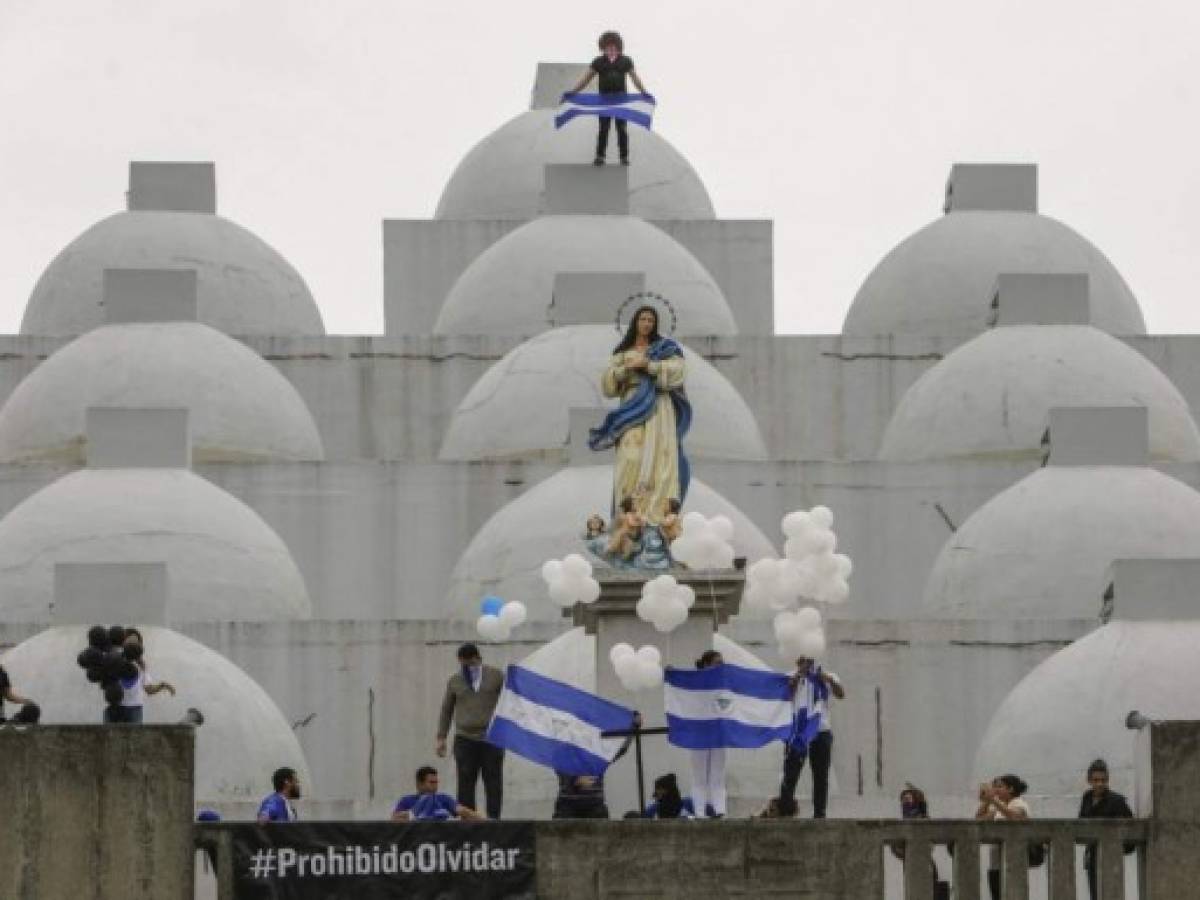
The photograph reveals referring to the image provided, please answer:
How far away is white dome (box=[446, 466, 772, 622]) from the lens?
163 feet

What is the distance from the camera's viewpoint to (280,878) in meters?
34.8

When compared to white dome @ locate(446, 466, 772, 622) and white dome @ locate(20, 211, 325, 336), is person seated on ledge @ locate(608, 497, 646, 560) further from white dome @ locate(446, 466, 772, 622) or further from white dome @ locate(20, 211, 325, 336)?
white dome @ locate(20, 211, 325, 336)

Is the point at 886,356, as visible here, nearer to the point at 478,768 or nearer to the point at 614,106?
the point at 614,106

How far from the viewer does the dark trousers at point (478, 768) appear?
126ft

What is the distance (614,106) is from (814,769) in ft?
69.7

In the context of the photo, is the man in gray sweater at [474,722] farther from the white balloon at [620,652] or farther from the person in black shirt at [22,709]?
the person in black shirt at [22,709]

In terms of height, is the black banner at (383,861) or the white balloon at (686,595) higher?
the white balloon at (686,595)

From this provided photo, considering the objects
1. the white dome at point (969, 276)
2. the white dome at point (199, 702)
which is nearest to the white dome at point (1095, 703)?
the white dome at point (199, 702)

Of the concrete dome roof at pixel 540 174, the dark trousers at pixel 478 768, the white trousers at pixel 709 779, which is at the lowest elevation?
the white trousers at pixel 709 779

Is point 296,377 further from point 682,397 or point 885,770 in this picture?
point 682,397

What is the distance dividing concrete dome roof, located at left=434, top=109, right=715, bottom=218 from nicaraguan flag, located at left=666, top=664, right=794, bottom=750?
25.3 meters

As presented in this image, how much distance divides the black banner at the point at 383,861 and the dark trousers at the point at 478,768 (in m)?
3.47

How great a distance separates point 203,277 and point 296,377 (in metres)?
1.75

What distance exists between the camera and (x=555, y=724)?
37.8 m
